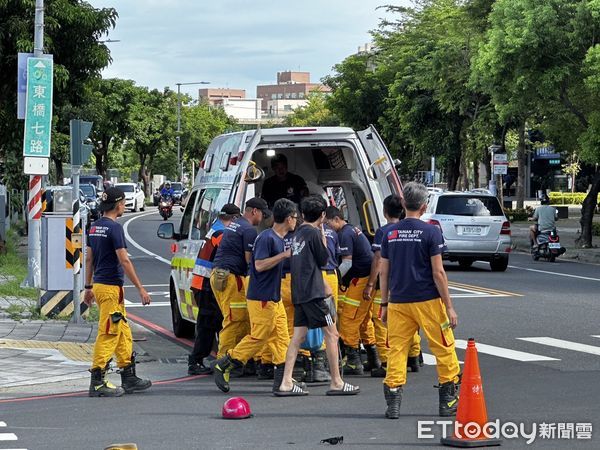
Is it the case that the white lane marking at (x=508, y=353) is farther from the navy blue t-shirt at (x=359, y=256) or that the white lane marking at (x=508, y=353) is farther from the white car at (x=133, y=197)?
the white car at (x=133, y=197)

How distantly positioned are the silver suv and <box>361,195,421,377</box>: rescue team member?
1417cm

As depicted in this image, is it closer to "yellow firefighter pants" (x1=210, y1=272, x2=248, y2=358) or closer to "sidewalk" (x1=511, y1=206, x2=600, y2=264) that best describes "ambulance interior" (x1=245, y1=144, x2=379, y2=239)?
"yellow firefighter pants" (x1=210, y1=272, x2=248, y2=358)

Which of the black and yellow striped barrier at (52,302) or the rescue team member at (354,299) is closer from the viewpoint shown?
the rescue team member at (354,299)

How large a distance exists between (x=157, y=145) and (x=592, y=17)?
62.4 meters

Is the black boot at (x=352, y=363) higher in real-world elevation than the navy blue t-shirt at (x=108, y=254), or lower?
lower

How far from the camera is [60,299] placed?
1727 cm

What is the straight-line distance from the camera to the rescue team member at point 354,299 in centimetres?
1225

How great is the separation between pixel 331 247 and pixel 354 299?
2.68ft

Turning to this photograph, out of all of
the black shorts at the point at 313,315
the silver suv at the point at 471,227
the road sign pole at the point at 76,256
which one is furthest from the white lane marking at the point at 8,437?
the silver suv at the point at 471,227

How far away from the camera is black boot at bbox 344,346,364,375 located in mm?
12258

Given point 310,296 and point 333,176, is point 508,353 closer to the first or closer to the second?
point 333,176

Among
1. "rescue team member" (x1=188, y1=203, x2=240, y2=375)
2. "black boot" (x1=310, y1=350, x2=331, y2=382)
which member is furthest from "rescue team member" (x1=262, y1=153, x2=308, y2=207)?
"black boot" (x1=310, y1=350, x2=331, y2=382)

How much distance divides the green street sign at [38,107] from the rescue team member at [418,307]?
473 inches

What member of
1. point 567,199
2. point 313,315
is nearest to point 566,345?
point 313,315
